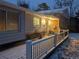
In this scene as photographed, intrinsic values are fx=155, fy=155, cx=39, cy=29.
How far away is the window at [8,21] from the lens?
27.1 feet

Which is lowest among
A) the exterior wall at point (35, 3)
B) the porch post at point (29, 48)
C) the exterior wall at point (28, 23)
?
the porch post at point (29, 48)

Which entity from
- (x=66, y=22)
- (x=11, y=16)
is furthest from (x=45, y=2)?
(x=11, y=16)

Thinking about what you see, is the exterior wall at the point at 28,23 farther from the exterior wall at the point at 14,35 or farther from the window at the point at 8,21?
the window at the point at 8,21

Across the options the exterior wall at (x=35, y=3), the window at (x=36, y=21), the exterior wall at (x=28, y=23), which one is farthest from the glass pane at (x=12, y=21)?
the exterior wall at (x=35, y=3)

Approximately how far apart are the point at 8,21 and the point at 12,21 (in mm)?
477

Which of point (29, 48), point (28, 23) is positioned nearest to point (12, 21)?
point (28, 23)

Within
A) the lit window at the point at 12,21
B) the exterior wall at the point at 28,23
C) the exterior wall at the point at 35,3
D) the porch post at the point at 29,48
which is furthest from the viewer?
the exterior wall at the point at 35,3

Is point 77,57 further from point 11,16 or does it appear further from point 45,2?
point 45,2

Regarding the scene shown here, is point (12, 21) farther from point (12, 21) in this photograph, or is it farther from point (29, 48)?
point (29, 48)

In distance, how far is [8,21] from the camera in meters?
8.81

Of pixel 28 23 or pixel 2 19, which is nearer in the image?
pixel 2 19

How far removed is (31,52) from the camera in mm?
5117

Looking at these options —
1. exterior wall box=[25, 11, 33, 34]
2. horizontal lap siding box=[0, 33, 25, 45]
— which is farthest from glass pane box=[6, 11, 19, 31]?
exterior wall box=[25, 11, 33, 34]

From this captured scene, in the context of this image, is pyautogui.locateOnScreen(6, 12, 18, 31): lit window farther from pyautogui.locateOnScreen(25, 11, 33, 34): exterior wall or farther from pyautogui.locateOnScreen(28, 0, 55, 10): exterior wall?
pyautogui.locateOnScreen(28, 0, 55, 10): exterior wall
